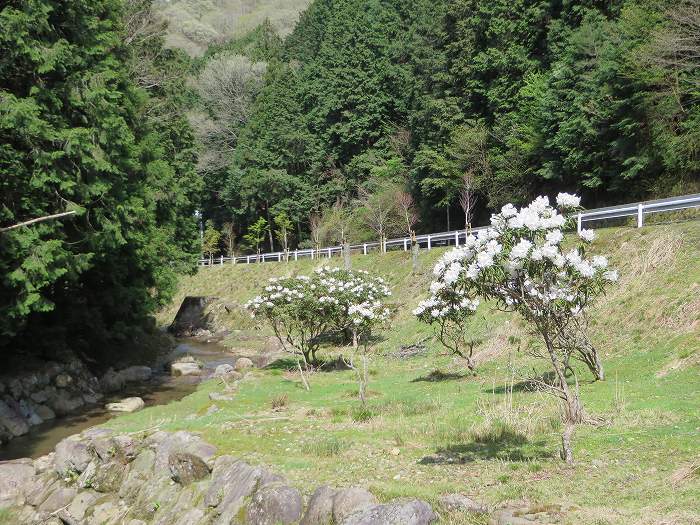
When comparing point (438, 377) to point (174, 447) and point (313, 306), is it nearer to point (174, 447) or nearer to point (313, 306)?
point (313, 306)

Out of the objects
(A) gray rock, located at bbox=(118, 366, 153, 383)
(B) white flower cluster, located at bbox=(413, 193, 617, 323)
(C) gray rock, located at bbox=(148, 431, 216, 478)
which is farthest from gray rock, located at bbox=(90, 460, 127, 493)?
(A) gray rock, located at bbox=(118, 366, 153, 383)

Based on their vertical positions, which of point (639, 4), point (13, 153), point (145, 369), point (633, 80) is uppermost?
point (639, 4)

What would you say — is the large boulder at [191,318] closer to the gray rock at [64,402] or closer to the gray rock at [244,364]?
the gray rock at [244,364]

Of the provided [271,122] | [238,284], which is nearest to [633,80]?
[238,284]

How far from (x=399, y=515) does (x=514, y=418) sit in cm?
410

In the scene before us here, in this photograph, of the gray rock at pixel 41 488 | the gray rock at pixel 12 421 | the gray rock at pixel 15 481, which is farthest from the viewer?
the gray rock at pixel 12 421

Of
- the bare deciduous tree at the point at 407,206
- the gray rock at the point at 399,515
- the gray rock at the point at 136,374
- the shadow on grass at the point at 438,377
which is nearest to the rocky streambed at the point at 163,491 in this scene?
the gray rock at the point at 399,515

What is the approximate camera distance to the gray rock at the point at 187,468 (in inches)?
400

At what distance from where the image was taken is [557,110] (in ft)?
107

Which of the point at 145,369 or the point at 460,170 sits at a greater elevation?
the point at 460,170

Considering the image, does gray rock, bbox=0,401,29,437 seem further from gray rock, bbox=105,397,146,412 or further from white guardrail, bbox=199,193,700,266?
white guardrail, bbox=199,193,700,266

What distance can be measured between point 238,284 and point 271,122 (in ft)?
79.4

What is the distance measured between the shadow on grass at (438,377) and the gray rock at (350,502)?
962 cm

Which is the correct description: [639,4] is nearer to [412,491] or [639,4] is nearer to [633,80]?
[633,80]
